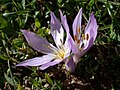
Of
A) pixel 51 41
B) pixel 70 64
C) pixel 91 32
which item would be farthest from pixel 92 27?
pixel 51 41

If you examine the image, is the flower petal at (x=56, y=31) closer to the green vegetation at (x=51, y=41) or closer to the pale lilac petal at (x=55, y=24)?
the pale lilac petal at (x=55, y=24)

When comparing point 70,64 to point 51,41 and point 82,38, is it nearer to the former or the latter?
point 82,38

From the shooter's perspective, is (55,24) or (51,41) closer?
(55,24)

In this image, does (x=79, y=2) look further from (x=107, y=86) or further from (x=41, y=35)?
(x=107, y=86)

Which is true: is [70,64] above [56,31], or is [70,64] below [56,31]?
below

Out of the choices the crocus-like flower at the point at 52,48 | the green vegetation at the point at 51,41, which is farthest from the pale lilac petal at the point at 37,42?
the green vegetation at the point at 51,41

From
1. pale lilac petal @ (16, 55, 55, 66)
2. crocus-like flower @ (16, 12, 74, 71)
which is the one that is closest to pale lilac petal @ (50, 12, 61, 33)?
crocus-like flower @ (16, 12, 74, 71)

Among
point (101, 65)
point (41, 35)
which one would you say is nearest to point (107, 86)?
point (101, 65)
